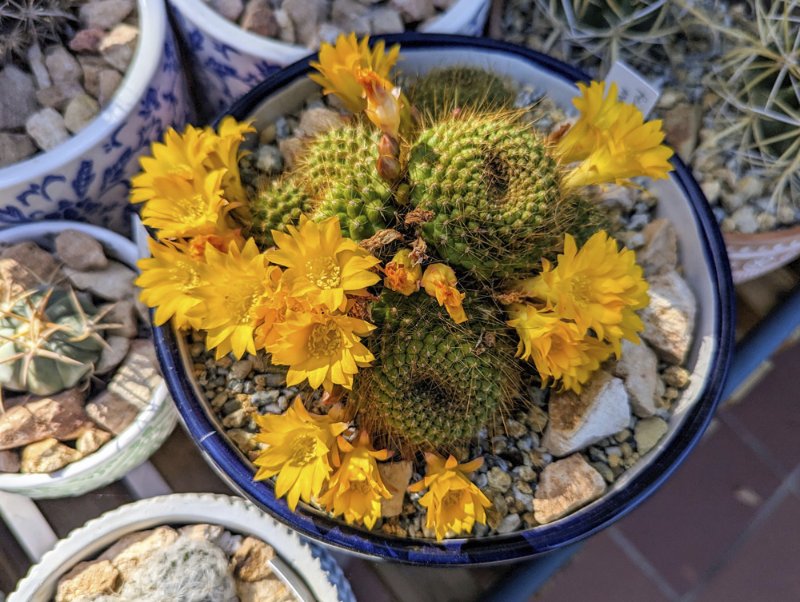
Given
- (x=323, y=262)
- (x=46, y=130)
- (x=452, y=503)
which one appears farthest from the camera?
(x=46, y=130)

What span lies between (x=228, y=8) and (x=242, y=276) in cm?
58

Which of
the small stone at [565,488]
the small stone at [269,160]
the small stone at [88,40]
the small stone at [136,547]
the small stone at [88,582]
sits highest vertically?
the small stone at [88,40]

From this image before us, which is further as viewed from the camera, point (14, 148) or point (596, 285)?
point (14, 148)

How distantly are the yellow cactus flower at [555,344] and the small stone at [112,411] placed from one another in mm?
582

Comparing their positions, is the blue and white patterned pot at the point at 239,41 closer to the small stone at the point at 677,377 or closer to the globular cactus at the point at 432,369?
the globular cactus at the point at 432,369

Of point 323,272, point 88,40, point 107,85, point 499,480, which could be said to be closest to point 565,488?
point 499,480

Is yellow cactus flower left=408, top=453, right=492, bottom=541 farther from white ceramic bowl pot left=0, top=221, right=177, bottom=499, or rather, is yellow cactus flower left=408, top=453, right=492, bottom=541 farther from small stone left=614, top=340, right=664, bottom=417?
white ceramic bowl pot left=0, top=221, right=177, bottom=499

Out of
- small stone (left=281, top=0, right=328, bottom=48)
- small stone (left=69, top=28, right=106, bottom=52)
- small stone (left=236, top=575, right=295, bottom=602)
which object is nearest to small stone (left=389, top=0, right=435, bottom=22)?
small stone (left=281, top=0, right=328, bottom=48)

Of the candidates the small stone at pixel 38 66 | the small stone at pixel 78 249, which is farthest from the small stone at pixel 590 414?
the small stone at pixel 38 66

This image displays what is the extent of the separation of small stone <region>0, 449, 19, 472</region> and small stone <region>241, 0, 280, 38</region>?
28.8 inches

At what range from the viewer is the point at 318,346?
710 millimetres

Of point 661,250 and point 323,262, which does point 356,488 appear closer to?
point 323,262

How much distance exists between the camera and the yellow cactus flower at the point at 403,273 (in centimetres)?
71

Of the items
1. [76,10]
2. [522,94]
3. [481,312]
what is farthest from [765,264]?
[76,10]
